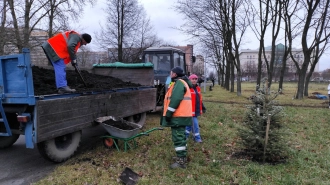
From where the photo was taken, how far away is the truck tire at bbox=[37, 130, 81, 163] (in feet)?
14.2

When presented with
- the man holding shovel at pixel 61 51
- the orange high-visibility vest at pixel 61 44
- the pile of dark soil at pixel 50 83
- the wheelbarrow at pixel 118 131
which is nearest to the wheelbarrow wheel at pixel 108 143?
the wheelbarrow at pixel 118 131

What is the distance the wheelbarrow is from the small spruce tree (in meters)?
1.69

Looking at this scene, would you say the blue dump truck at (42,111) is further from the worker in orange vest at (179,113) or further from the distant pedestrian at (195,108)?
the distant pedestrian at (195,108)

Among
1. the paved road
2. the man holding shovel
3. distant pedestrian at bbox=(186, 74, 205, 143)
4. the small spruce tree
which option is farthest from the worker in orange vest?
the paved road

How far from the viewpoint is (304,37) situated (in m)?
16.8

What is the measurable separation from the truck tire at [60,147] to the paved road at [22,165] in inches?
7.8

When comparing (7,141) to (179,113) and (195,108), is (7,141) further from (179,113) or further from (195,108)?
(195,108)

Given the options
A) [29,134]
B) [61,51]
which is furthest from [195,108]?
[29,134]

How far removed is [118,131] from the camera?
494 cm

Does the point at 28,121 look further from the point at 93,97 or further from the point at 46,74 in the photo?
the point at 46,74

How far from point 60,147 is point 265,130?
351 centimetres

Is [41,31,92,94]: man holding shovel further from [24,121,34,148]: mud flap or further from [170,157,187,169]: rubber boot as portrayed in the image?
[170,157,187,169]: rubber boot

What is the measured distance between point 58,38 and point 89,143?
237 cm

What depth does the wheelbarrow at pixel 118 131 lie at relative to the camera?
16.2ft
